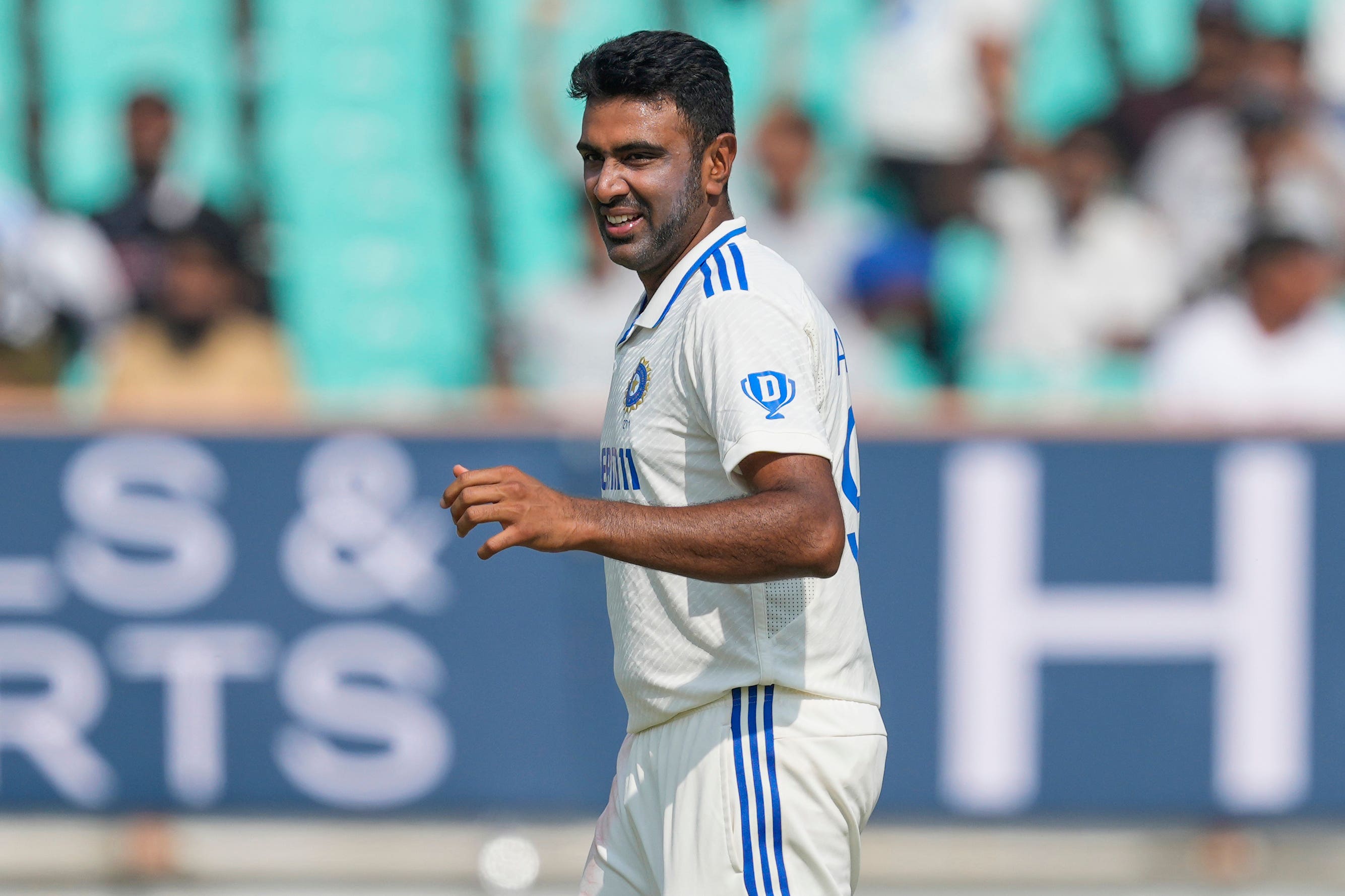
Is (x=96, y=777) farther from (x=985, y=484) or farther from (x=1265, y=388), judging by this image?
(x=1265, y=388)

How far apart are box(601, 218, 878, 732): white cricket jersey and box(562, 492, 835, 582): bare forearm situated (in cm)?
10

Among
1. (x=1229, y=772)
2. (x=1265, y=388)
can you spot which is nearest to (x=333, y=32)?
(x=1265, y=388)

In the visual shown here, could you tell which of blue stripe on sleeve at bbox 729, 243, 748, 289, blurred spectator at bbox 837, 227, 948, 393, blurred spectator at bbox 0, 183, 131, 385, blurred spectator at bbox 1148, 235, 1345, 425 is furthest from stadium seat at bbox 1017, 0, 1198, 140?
blue stripe on sleeve at bbox 729, 243, 748, 289

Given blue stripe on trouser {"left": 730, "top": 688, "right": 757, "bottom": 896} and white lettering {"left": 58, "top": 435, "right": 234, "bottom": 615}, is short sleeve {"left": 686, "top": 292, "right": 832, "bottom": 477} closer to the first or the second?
blue stripe on trouser {"left": 730, "top": 688, "right": 757, "bottom": 896}

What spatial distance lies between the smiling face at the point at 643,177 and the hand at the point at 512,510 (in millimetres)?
474

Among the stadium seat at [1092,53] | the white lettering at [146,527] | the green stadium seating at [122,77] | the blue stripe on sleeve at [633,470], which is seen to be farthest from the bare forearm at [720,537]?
the green stadium seating at [122,77]

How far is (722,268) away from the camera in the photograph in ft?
7.58

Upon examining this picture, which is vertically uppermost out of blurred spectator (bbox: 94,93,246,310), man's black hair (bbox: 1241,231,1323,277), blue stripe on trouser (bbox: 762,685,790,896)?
blurred spectator (bbox: 94,93,246,310)

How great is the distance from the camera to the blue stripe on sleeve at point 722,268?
2.27m

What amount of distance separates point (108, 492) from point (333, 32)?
11.9ft

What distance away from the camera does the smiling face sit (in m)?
2.35

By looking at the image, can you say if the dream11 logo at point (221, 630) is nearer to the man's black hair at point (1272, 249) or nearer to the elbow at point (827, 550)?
the elbow at point (827, 550)

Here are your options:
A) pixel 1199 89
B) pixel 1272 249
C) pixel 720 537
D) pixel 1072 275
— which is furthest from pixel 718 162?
pixel 1199 89

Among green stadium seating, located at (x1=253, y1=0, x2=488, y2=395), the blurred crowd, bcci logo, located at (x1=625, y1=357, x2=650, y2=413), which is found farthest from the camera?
green stadium seating, located at (x1=253, y1=0, x2=488, y2=395)
